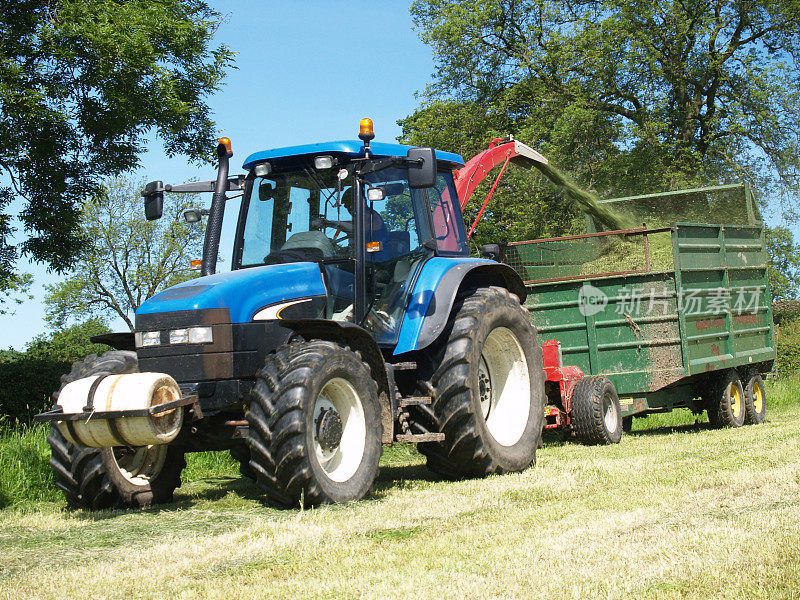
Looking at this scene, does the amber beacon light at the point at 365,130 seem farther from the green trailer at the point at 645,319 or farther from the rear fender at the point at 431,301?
the green trailer at the point at 645,319

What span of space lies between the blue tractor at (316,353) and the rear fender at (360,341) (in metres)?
0.01

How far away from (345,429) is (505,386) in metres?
2.12

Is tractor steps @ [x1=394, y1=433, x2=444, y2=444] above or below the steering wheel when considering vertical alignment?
below

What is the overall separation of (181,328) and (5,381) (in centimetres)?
1141

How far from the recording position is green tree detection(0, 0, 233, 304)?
12.8 metres

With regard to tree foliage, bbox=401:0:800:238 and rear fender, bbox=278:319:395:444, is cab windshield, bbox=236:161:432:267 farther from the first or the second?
tree foliage, bbox=401:0:800:238

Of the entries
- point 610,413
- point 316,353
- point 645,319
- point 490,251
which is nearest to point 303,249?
point 316,353

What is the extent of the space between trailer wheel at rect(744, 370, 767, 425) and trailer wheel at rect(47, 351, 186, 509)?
8.11 m

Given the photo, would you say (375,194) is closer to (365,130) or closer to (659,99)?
(365,130)

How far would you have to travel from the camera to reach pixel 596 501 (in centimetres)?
550

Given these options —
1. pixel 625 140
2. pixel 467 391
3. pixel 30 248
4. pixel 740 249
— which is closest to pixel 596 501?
pixel 467 391

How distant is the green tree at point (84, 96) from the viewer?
12789mm

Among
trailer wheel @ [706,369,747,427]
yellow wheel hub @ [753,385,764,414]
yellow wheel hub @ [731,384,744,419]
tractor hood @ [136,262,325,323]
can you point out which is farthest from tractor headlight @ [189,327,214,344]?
yellow wheel hub @ [753,385,764,414]

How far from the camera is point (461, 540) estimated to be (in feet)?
14.8
